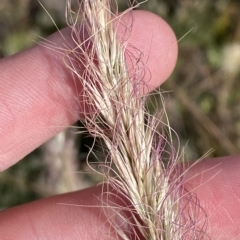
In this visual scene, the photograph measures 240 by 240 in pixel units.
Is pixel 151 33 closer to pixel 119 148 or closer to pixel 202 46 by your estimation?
pixel 119 148

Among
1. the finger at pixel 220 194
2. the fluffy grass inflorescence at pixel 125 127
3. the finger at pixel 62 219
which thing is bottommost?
the finger at pixel 220 194

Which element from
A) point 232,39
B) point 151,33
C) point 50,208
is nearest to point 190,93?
point 232,39

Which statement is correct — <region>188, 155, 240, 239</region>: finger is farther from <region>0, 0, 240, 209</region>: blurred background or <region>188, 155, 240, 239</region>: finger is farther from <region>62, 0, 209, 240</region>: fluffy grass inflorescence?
<region>0, 0, 240, 209</region>: blurred background

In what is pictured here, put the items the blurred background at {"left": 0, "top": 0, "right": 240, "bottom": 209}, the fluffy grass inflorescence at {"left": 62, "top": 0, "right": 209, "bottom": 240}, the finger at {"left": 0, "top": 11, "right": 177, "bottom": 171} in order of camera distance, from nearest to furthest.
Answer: the fluffy grass inflorescence at {"left": 62, "top": 0, "right": 209, "bottom": 240} < the finger at {"left": 0, "top": 11, "right": 177, "bottom": 171} < the blurred background at {"left": 0, "top": 0, "right": 240, "bottom": 209}

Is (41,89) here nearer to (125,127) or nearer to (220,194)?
(125,127)

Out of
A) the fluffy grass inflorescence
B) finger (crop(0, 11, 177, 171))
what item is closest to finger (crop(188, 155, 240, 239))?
the fluffy grass inflorescence

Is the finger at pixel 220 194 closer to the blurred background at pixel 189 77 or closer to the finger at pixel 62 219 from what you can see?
the finger at pixel 62 219

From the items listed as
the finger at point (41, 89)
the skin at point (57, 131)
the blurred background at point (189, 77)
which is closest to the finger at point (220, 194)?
the skin at point (57, 131)

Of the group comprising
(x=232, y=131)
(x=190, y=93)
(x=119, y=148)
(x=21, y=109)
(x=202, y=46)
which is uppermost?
(x=21, y=109)

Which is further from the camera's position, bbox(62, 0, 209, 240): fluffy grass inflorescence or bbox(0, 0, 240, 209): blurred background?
bbox(0, 0, 240, 209): blurred background
